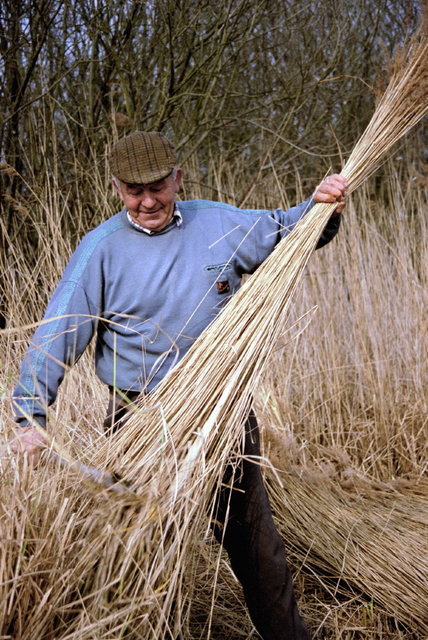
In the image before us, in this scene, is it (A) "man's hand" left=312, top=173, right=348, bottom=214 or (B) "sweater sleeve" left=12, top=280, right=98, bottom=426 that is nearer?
(B) "sweater sleeve" left=12, top=280, right=98, bottom=426

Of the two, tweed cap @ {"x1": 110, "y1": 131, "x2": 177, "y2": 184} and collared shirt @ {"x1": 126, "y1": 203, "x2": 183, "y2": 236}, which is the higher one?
tweed cap @ {"x1": 110, "y1": 131, "x2": 177, "y2": 184}

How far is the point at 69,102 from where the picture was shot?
14.6ft

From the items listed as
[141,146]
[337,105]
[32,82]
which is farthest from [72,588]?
[337,105]

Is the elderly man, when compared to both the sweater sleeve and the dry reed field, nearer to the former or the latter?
the sweater sleeve

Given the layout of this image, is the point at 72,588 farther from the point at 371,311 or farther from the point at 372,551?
the point at 371,311

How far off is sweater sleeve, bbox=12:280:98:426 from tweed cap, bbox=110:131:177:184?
352 millimetres

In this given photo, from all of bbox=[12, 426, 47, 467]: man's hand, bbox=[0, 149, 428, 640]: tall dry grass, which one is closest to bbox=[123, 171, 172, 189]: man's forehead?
bbox=[0, 149, 428, 640]: tall dry grass

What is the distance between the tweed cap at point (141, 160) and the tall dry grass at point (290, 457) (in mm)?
567

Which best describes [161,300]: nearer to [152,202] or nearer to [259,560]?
[152,202]

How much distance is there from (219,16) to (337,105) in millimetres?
2243

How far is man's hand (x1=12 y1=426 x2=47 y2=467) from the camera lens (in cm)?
175

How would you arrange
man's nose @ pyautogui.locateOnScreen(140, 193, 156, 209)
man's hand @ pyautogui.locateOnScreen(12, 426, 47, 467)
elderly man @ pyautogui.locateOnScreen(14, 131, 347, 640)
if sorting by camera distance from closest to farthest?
man's hand @ pyautogui.locateOnScreen(12, 426, 47, 467) < elderly man @ pyautogui.locateOnScreen(14, 131, 347, 640) < man's nose @ pyautogui.locateOnScreen(140, 193, 156, 209)

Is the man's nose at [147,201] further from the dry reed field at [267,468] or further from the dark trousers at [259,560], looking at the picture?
the dark trousers at [259,560]

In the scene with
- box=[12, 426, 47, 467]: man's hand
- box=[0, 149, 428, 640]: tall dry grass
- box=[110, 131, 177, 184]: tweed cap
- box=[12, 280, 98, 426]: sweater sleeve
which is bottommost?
box=[0, 149, 428, 640]: tall dry grass
